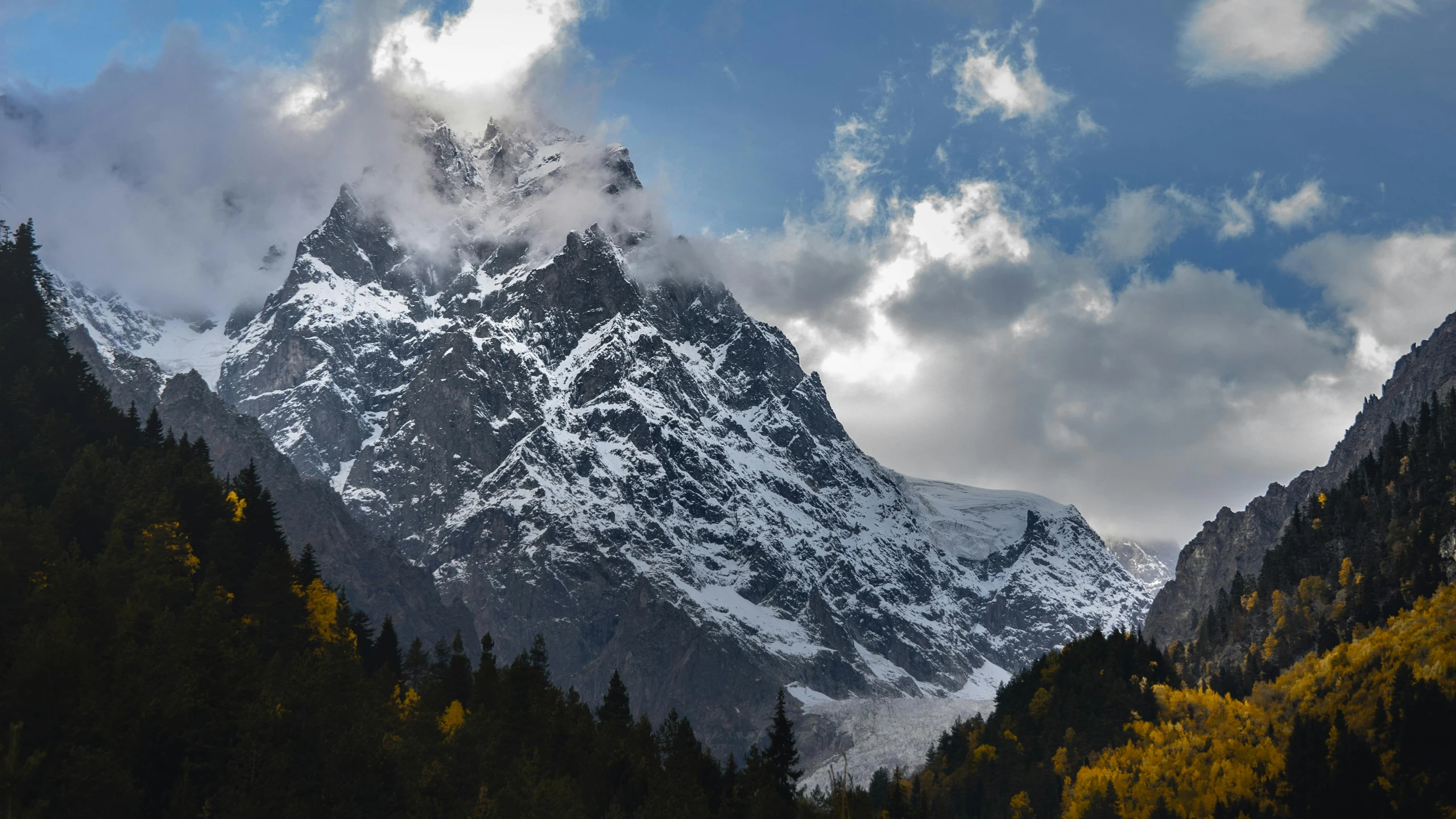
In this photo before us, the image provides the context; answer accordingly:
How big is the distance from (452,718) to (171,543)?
24826mm

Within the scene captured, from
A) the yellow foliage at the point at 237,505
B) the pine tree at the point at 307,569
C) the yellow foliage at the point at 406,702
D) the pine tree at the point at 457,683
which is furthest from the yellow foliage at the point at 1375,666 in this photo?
the yellow foliage at the point at 237,505

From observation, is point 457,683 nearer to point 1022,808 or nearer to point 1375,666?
point 1022,808

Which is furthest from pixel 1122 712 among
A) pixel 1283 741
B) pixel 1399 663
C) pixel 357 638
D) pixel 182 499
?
pixel 182 499

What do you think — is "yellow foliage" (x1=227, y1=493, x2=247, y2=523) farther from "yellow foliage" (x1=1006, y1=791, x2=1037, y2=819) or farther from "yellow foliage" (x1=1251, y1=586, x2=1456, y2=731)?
"yellow foliage" (x1=1251, y1=586, x2=1456, y2=731)

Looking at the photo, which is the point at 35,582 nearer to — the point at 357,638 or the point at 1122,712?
the point at 357,638

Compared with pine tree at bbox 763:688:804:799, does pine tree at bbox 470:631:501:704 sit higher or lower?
higher

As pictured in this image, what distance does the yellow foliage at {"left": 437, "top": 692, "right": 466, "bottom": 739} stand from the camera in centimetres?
9506

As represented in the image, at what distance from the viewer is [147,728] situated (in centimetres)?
5738

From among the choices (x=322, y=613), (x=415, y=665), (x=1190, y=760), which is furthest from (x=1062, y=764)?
(x=322, y=613)

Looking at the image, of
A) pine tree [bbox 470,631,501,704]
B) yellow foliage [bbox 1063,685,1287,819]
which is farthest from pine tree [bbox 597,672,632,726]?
yellow foliage [bbox 1063,685,1287,819]

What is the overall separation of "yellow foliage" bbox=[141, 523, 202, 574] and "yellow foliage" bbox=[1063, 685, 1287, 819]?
105 m

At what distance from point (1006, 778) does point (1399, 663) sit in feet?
192

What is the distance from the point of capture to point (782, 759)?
379ft

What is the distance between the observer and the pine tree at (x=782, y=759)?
112m
